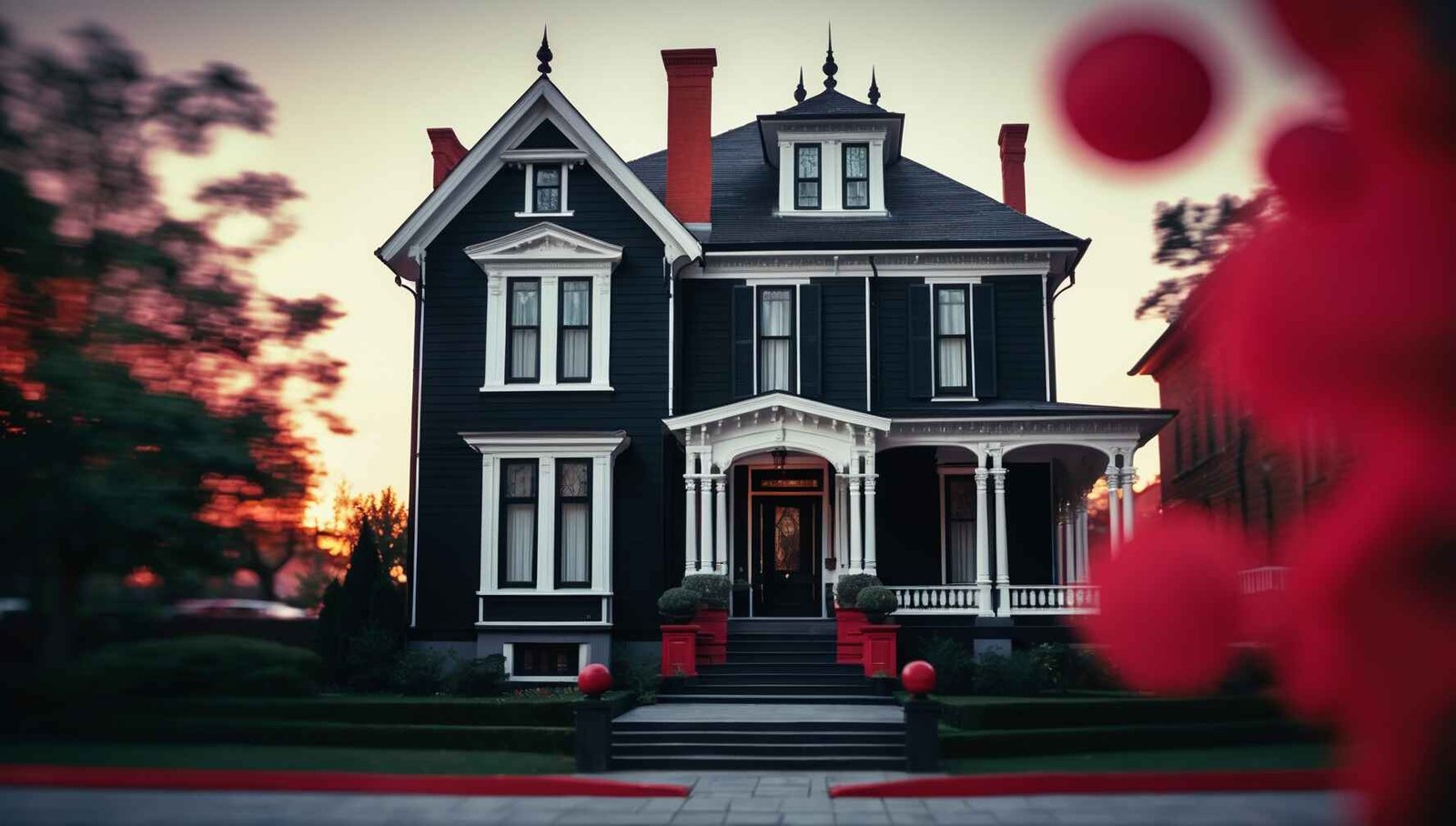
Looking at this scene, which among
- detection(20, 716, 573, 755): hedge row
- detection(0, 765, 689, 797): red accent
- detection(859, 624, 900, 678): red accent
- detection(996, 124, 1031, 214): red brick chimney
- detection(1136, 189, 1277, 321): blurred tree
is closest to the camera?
detection(0, 765, 689, 797): red accent

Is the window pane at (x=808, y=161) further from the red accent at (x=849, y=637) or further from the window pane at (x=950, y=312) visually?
the red accent at (x=849, y=637)

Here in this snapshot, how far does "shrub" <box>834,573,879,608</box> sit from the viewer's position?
19.1 m

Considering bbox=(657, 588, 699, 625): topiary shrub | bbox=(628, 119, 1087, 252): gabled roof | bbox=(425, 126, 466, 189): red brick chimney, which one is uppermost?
bbox=(425, 126, 466, 189): red brick chimney

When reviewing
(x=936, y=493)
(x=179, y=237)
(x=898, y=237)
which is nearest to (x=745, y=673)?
(x=936, y=493)

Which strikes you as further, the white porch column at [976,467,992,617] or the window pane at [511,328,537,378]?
the window pane at [511,328,537,378]

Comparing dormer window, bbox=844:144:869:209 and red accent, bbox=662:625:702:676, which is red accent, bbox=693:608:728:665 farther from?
dormer window, bbox=844:144:869:209

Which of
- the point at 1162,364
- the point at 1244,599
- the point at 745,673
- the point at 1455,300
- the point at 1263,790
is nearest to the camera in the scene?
the point at 1455,300

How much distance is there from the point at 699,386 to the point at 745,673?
6.00m

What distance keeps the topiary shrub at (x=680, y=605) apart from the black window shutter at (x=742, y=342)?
192 inches

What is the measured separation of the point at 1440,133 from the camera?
385 cm

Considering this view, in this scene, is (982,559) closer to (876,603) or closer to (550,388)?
(876,603)

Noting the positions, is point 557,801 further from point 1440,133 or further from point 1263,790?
point 1440,133

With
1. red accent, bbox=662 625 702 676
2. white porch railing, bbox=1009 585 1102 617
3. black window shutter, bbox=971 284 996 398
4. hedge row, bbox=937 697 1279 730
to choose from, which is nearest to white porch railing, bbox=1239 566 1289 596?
white porch railing, bbox=1009 585 1102 617

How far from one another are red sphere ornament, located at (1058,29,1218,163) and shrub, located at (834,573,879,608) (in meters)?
15.2
